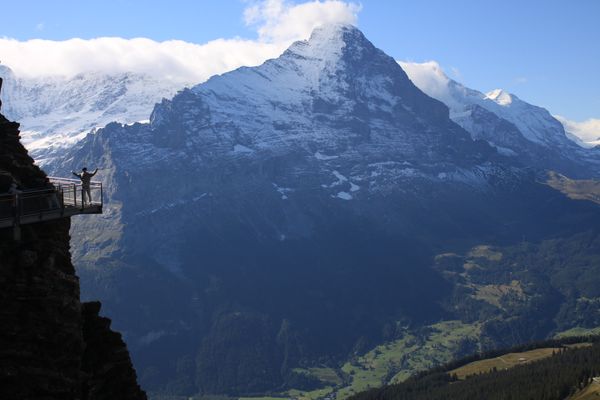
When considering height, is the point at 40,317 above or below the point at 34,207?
below

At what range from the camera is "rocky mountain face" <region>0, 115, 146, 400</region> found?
3225 centimetres

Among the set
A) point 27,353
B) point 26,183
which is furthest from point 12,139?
point 27,353

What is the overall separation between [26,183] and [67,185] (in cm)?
607

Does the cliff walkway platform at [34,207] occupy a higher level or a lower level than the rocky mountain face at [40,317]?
higher

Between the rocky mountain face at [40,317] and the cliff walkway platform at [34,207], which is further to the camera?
the cliff walkway platform at [34,207]

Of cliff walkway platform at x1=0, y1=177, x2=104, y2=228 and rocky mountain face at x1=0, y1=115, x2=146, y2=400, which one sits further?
cliff walkway platform at x1=0, y1=177, x2=104, y2=228

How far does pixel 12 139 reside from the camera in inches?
1518

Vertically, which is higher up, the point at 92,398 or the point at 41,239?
the point at 41,239

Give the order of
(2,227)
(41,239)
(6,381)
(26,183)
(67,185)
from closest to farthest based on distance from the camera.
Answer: (6,381), (2,227), (41,239), (26,183), (67,185)

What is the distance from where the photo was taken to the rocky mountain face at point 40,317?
106 ft

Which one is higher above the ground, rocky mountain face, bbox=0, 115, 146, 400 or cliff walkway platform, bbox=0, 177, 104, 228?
cliff walkway platform, bbox=0, 177, 104, 228

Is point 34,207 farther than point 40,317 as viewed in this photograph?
Yes

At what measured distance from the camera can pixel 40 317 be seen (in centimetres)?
3325

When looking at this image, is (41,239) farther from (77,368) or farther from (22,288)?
(77,368)
